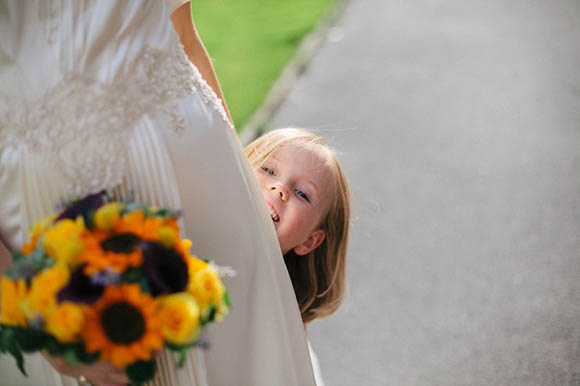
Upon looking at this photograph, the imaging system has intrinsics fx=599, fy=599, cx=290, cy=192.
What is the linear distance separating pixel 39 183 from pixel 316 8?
7324mm

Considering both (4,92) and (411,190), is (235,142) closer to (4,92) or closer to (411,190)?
(4,92)

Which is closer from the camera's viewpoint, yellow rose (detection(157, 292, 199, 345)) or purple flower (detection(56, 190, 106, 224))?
yellow rose (detection(157, 292, 199, 345))

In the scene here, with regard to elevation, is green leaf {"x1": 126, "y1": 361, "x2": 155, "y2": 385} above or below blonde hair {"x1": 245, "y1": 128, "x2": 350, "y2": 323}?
above

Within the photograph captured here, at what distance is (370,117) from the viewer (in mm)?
5770

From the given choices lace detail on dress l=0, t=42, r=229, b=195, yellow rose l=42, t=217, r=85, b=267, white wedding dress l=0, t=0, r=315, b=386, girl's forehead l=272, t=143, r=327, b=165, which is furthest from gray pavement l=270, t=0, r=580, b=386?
yellow rose l=42, t=217, r=85, b=267

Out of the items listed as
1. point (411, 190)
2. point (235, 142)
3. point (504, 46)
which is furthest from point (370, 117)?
point (235, 142)

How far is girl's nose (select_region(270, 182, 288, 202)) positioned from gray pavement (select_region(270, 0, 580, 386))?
638 mm

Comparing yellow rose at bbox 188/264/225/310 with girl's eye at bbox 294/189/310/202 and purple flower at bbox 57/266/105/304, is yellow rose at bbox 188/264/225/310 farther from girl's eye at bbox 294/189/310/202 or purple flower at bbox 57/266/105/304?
girl's eye at bbox 294/189/310/202

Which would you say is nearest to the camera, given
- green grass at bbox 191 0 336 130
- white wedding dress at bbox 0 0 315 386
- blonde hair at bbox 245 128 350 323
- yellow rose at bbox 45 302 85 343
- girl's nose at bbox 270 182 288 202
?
yellow rose at bbox 45 302 85 343

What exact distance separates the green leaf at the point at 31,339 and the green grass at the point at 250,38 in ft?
14.1

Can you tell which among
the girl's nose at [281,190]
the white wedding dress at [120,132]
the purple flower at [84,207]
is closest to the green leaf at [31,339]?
the purple flower at [84,207]

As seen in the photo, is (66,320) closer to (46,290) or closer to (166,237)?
(46,290)

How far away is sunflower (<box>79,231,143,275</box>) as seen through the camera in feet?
3.52

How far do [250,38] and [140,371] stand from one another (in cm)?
641
